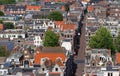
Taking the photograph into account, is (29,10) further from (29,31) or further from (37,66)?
(37,66)

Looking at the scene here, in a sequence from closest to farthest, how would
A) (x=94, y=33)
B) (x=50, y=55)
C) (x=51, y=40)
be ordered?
(x=50, y=55), (x=51, y=40), (x=94, y=33)

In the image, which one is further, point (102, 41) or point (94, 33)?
point (94, 33)

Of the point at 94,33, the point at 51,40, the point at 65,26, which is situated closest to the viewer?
the point at 51,40

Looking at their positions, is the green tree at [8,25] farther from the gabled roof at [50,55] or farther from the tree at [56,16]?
the gabled roof at [50,55]

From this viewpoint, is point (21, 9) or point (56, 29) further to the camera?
point (21, 9)

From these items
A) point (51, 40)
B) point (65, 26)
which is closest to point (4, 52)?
point (51, 40)

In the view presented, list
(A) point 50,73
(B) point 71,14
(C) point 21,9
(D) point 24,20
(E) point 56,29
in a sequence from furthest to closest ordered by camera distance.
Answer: (C) point 21,9, (B) point 71,14, (D) point 24,20, (E) point 56,29, (A) point 50,73

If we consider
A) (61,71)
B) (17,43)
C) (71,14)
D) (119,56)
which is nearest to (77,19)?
(71,14)

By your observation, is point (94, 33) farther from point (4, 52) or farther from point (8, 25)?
point (4, 52)

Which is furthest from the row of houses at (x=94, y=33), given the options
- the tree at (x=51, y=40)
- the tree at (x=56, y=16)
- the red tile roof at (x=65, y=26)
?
the tree at (x=56, y=16)

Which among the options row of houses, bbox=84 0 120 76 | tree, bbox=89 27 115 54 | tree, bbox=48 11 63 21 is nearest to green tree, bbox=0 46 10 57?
row of houses, bbox=84 0 120 76

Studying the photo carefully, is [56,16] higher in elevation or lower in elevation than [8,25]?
higher
